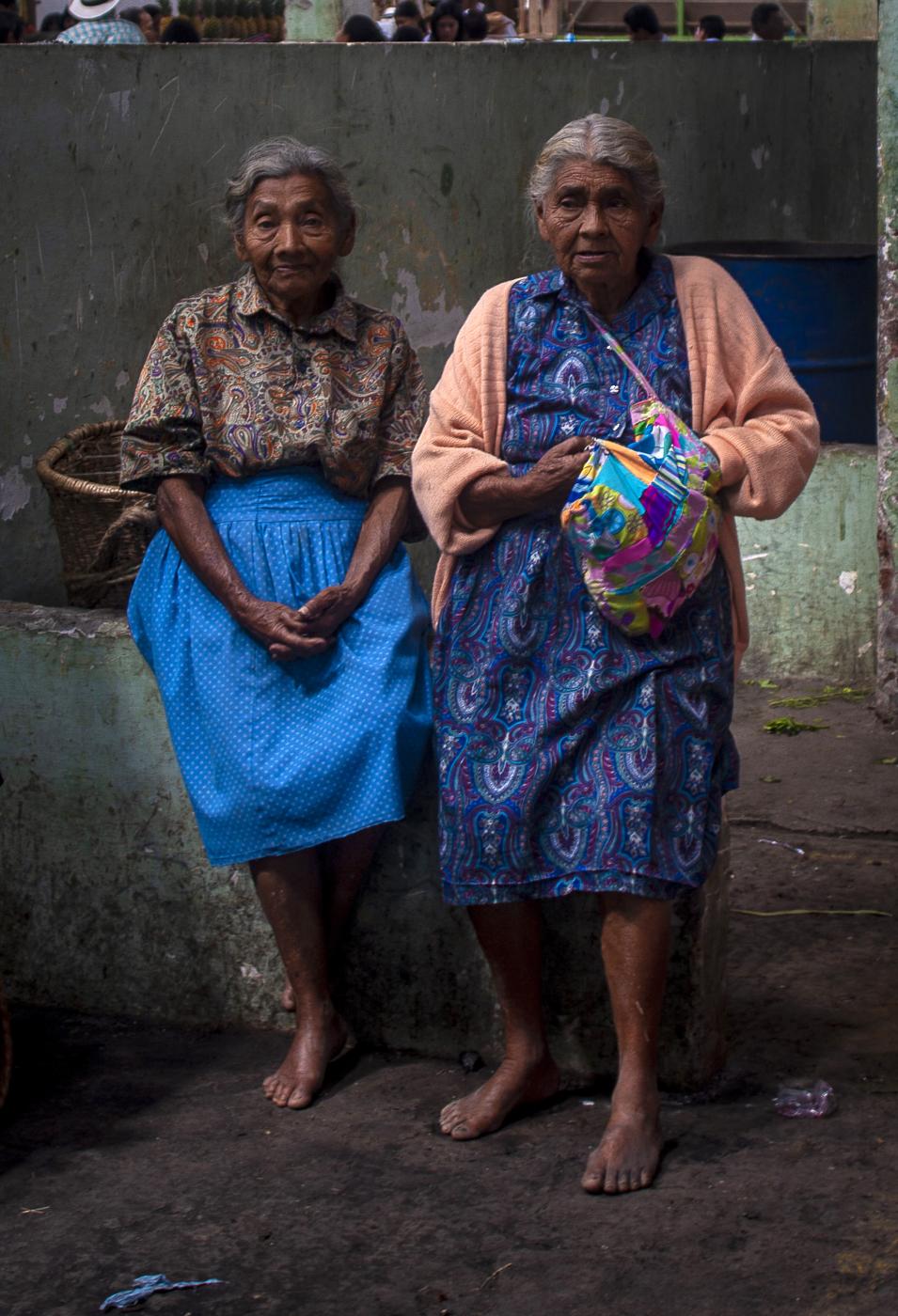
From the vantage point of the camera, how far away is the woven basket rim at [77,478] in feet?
14.8

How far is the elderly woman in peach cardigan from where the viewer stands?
10.3 feet

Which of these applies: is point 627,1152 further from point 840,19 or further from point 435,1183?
point 840,19

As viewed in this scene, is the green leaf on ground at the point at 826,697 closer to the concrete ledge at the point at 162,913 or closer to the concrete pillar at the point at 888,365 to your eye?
the concrete pillar at the point at 888,365

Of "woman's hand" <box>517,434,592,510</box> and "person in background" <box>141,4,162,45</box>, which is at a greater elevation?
"person in background" <box>141,4,162,45</box>

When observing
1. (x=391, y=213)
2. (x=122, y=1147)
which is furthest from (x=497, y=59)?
(x=122, y=1147)

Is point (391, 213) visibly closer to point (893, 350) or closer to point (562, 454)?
point (893, 350)

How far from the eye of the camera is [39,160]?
5402 millimetres

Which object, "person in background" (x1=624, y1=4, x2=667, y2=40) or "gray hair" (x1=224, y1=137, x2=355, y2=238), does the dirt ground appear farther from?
"person in background" (x1=624, y1=4, x2=667, y2=40)

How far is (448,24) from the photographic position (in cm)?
1446

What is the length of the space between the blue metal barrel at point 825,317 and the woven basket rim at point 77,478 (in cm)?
246

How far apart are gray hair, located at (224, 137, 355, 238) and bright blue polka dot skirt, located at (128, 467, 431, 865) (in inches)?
20.4

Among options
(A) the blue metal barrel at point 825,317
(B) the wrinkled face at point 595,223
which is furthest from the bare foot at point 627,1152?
(A) the blue metal barrel at point 825,317

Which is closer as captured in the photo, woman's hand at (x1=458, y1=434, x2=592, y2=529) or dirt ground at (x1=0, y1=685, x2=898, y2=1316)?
dirt ground at (x1=0, y1=685, x2=898, y2=1316)

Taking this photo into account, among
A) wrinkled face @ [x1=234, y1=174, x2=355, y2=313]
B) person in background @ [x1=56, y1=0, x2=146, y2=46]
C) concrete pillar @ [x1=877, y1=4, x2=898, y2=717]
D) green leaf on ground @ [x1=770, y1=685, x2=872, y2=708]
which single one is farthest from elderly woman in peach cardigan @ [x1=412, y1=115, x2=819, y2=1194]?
person in background @ [x1=56, y1=0, x2=146, y2=46]
